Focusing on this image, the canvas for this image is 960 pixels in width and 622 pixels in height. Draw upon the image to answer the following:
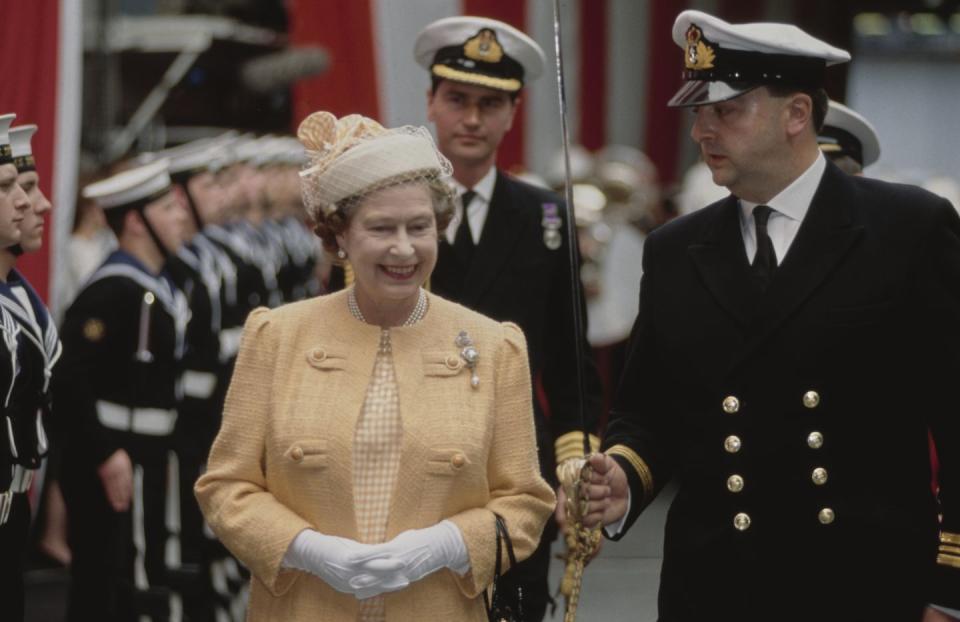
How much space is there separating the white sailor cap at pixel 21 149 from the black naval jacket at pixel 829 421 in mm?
2235

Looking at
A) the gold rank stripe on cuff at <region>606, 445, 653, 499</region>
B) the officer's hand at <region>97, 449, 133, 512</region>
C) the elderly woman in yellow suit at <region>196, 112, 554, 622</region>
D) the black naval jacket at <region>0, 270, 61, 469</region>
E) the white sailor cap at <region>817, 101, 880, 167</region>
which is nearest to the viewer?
the elderly woman in yellow suit at <region>196, 112, 554, 622</region>

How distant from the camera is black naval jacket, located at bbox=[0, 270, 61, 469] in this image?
524 centimetres

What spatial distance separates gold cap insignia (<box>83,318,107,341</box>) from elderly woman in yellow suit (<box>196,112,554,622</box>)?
136 inches

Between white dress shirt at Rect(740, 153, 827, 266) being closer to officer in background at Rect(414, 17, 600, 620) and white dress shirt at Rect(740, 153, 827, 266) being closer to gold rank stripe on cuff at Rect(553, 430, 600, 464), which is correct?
officer in background at Rect(414, 17, 600, 620)

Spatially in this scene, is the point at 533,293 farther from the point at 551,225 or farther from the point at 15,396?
the point at 15,396

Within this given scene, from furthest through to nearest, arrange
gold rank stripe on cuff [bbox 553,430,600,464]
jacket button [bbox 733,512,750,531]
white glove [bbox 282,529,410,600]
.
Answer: gold rank stripe on cuff [bbox 553,430,600,464], jacket button [bbox 733,512,750,531], white glove [bbox 282,529,410,600]

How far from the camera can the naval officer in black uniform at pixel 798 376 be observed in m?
4.00

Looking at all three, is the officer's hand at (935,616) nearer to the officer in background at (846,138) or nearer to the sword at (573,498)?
the sword at (573,498)

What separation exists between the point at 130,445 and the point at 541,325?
2.66m

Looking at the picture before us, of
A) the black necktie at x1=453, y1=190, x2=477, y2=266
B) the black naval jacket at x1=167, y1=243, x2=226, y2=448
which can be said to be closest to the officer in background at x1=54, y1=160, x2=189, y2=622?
the black naval jacket at x1=167, y1=243, x2=226, y2=448

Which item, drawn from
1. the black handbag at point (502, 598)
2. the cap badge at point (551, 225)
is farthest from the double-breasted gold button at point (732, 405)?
the cap badge at point (551, 225)

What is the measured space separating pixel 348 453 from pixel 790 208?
3.73ft

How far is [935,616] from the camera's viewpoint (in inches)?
154

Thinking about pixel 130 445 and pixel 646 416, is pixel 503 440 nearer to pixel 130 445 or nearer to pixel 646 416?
pixel 646 416
